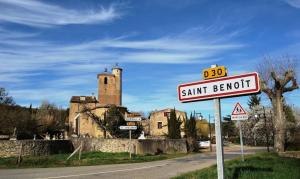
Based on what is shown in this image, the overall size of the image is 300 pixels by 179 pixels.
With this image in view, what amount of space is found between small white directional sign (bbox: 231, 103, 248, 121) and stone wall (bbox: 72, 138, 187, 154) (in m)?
15.9

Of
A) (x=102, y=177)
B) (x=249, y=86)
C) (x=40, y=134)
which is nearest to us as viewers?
(x=249, y=86)

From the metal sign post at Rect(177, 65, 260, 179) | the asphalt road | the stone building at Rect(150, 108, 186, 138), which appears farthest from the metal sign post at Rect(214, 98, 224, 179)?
the stone building at Rect(150, 108, 186, 138)

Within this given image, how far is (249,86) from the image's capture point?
6156 millimetres

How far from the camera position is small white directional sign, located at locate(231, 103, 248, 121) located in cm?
1709

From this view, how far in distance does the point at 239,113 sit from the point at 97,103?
5877 centimetres

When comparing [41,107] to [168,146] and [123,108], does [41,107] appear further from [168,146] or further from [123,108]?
[168,146]

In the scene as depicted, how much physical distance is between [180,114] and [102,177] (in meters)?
54.4

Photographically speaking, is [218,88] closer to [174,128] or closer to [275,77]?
[275,77]

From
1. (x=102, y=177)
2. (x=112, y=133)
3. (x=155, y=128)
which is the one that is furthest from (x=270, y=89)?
(x=155, y=128)

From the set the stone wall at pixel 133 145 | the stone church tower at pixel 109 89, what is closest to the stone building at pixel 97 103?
the stone church tower at pixel 109 89

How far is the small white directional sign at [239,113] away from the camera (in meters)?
17.1

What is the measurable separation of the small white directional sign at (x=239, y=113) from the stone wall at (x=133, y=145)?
1592 cm

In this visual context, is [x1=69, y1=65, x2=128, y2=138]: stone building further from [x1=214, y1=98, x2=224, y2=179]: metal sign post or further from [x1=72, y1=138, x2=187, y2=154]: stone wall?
[x1=214, y1=98, x2=224, y2=179]: metal sign post

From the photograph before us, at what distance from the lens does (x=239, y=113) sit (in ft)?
56.9
